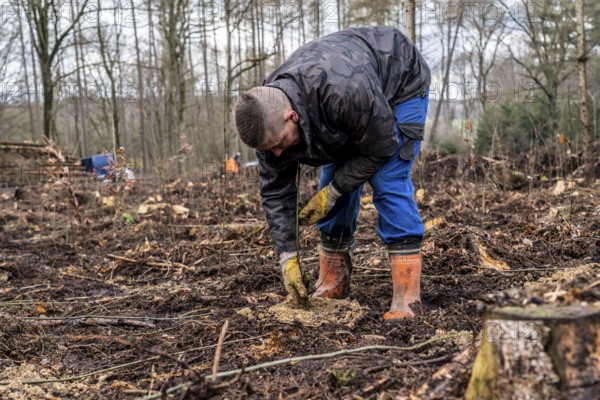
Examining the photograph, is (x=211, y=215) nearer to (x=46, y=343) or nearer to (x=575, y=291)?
(x=46, y=343)

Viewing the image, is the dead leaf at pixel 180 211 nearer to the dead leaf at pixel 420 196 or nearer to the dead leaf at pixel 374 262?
the dead leaf at pixel 420 196

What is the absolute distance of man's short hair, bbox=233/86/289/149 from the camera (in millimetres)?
2367

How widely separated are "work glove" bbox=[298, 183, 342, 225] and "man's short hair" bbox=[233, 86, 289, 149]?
2.00 ft

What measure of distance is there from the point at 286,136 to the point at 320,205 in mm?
595

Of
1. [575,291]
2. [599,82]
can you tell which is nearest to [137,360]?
[575,291]

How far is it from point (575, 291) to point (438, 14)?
138 inches

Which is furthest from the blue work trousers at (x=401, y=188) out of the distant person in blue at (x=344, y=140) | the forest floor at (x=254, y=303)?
the forest floor at (x=254, y=303)

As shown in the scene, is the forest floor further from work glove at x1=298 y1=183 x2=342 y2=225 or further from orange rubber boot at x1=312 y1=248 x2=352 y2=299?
work glove at x1=298 y1=183 x2=342 y2=225

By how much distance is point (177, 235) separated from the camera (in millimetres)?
6051

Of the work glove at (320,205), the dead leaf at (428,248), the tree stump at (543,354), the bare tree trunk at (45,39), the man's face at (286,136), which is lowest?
the dead leaf at (428,248)

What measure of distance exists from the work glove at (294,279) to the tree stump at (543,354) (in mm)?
1515

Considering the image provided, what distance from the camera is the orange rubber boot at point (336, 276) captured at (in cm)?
330

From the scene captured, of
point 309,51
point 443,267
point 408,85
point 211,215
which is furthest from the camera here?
point 211,215

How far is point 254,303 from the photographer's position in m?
3.29
